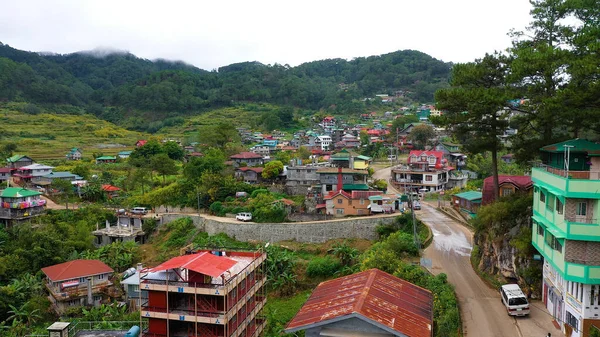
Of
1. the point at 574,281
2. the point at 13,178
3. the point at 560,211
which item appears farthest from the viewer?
the point at 13,178

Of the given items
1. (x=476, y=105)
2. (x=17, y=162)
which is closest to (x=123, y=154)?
(x=17, y=162)

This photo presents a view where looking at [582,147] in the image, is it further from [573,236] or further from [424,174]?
[424,174]

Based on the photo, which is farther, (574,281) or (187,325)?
(187,325)

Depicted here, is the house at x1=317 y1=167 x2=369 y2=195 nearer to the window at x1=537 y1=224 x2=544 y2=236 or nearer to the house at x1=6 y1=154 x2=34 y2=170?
the window at x1=537 y1=224 x2=544 y2=236

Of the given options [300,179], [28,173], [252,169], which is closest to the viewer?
[300,179]

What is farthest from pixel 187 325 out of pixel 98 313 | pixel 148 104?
pixel 148 104

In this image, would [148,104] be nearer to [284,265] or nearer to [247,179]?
[247,179]
